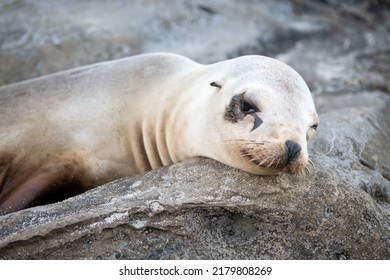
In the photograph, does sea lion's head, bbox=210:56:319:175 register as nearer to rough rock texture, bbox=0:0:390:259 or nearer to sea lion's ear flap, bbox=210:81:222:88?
sea lion's ear flap, bbox=210:81:222:88

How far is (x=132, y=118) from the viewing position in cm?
366

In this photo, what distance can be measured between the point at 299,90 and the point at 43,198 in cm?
166

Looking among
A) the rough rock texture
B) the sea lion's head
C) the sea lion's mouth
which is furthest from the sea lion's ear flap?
the sea lion's mouth

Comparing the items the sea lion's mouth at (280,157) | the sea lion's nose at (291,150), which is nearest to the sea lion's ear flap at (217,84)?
the sea lion's mouth at (280,157)

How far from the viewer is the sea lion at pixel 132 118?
117 inches

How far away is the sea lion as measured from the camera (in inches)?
117

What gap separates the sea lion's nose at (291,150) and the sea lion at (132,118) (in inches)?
7.1

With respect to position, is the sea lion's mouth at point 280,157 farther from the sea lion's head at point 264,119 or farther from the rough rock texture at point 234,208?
the rough rock texture at point 234,208

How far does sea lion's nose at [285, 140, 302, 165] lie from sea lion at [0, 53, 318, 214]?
181 mm

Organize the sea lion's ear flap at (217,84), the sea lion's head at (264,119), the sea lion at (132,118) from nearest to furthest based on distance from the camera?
the sea lion's head at (264,119), the sea lion at (132,118), the sea lion's ear flap at (217,84)

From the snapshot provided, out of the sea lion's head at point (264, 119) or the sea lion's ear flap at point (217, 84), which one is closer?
the sea lion's head at point (264, 119)

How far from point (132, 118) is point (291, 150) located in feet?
4.43

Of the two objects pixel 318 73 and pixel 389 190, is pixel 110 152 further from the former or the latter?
pixel 318 73
